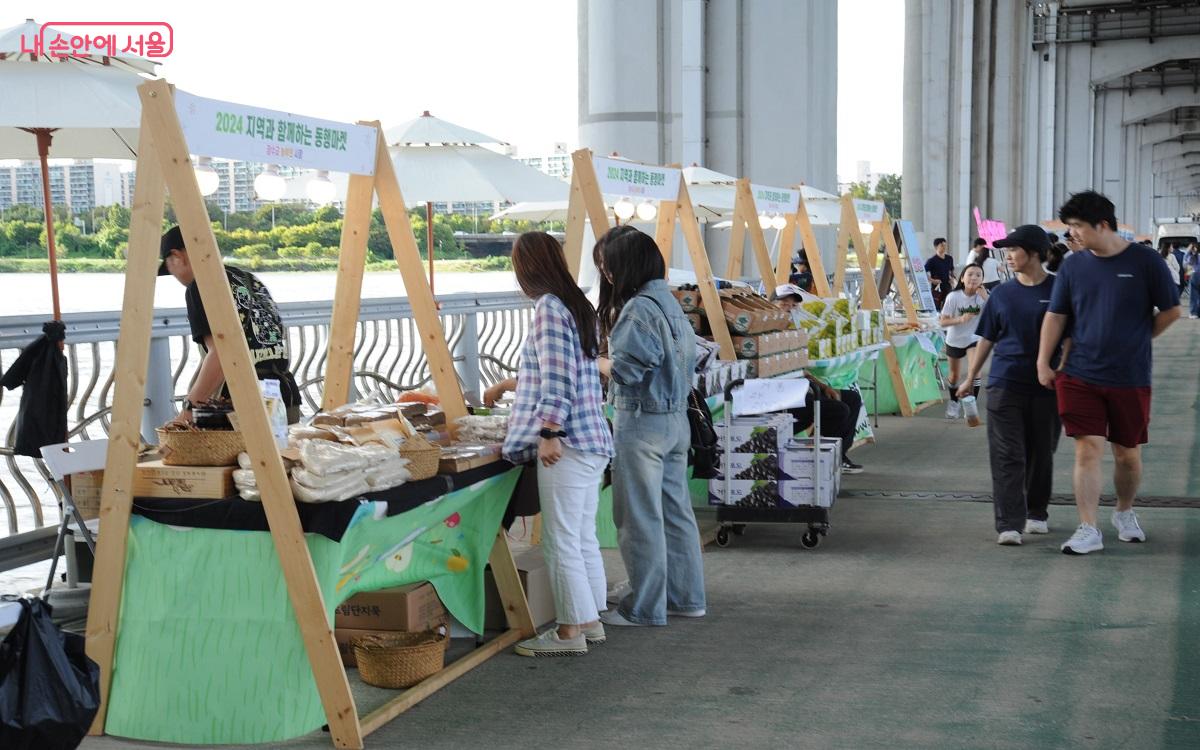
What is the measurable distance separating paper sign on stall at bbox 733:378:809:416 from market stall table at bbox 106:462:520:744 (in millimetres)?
3152

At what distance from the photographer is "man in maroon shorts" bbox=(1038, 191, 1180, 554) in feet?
20.5

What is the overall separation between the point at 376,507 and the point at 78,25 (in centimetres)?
359

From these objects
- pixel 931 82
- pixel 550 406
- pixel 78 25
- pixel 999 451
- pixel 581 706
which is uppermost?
pixel 931 82

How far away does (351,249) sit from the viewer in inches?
205

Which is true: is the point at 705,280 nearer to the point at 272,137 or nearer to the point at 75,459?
the point at 272,137

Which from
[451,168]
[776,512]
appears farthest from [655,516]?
[451,168]

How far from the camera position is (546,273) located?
15.5 feet

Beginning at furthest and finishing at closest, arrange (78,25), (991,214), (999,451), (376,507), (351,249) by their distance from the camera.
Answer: (991,214)
(999,451)
(78,25)
(351,249)
(376,507)

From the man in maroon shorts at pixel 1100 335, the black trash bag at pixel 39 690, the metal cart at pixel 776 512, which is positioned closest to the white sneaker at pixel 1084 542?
the man in maroon shorts at pixel 1100 335

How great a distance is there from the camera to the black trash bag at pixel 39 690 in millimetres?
2975

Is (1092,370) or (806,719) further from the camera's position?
(1092,370)

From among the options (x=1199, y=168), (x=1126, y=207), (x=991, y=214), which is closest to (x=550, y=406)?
(x=991, y=214)

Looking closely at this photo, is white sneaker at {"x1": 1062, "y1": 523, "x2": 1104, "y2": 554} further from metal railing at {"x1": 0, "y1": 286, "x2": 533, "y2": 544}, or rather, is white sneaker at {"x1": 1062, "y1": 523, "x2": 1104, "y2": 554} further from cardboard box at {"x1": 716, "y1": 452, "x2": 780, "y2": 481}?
metal railing at {"x1": 0, "y1": 286, "x2": 533, "y2": 544}

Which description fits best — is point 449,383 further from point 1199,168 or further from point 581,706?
point 1199,168
